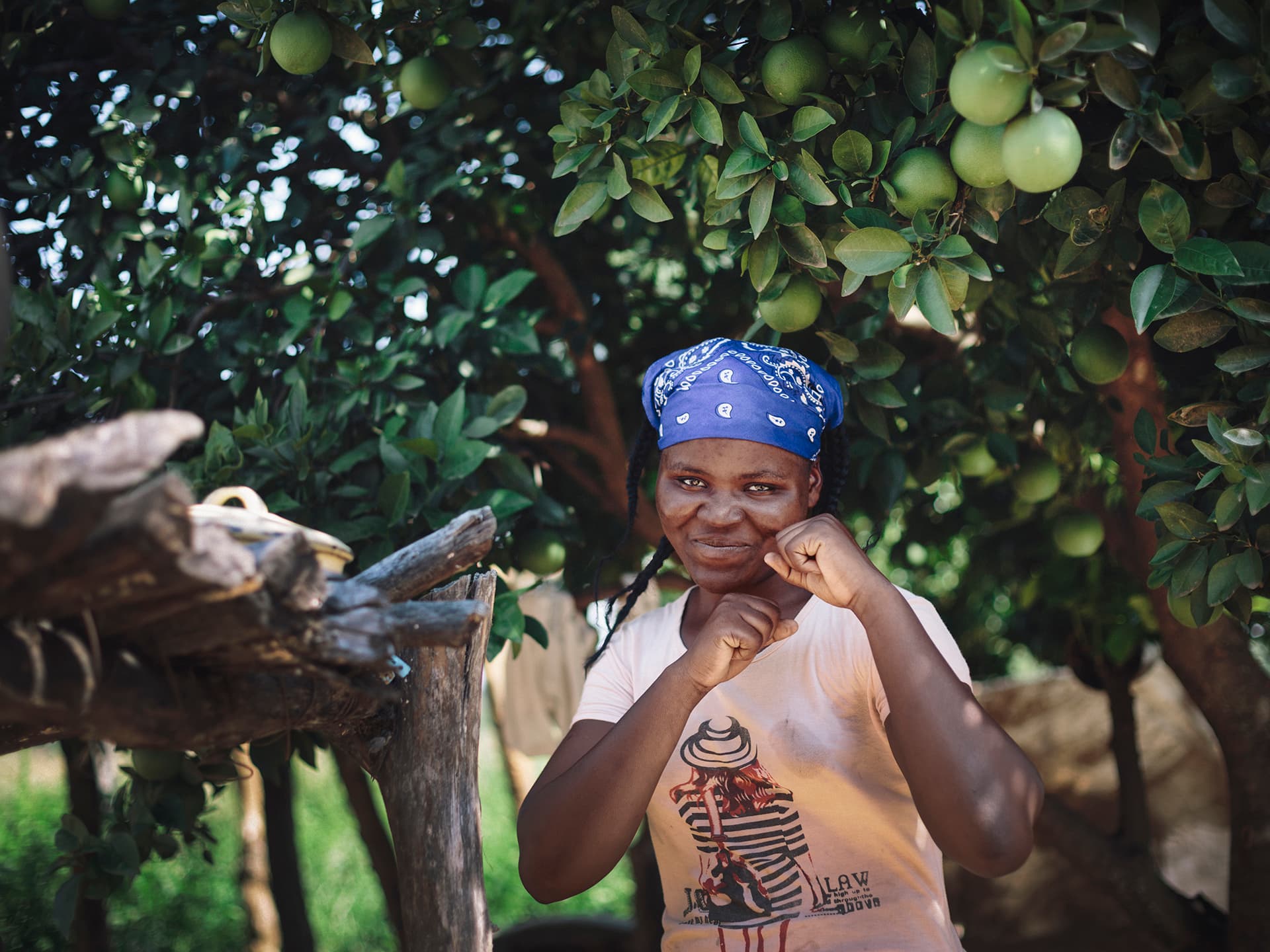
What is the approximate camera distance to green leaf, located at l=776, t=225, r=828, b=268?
2.00 m

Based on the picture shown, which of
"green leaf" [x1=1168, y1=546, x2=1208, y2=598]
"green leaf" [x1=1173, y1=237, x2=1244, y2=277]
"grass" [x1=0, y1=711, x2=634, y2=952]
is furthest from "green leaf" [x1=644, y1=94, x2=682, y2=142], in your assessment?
"grass" [x1=0, y1=711, x2=634, y2=952]

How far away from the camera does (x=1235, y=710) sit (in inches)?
119

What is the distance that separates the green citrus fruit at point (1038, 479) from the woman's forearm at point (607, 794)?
60.2 inches

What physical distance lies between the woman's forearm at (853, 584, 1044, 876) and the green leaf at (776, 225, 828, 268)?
0.62 m

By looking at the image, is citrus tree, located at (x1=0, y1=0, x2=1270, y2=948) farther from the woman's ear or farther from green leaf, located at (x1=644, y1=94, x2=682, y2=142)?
the woman's ear

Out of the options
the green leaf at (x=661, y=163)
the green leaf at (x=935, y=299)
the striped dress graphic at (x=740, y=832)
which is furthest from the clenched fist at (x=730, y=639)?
the green leaf at (x=661, y=163)

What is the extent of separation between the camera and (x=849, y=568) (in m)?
1.80

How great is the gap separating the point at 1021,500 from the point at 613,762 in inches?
79.0

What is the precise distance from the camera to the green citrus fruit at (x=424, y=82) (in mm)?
2672

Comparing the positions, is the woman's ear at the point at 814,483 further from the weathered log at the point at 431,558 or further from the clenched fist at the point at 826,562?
the weathered log at the point at 431,558

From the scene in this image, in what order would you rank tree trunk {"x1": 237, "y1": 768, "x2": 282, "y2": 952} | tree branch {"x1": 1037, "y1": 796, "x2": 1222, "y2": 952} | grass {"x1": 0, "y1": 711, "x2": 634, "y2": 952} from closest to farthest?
tree branch {"x1": 1037, "y1": 796, "x2": 1222, "y2": 952}
tree trunk {"x1": 237, "y1": 768, "x2": 282, "y2": 952}
grass {"x1": 0, "y1": 711, "x2": 634, "y2": 952}

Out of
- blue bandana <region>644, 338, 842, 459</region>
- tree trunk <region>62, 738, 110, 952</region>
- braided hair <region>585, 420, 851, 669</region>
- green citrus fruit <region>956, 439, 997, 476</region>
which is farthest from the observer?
tree trunk <region>62, 738, 110, 952</region>

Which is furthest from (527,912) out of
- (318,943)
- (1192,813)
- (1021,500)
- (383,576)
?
(383,576)

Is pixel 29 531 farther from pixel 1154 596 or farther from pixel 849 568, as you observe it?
pixel 1154 596
